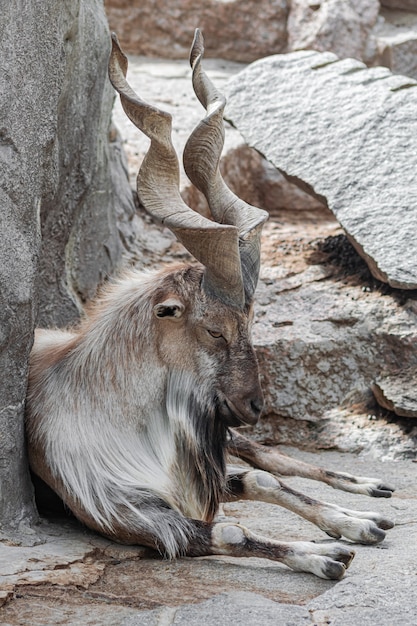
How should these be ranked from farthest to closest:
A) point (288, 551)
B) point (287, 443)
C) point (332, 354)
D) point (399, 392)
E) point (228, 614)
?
1. point (332, 354)
2. point (287, 443)
3. point (399, 392)
4. point (288, 551)
5. point (228, 614)

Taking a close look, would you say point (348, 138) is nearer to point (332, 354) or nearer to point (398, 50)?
point (332, 354)

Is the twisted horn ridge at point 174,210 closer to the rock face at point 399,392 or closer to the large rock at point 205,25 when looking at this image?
the rock face at point 399,392

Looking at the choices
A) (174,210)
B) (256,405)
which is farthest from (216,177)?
(256,405)

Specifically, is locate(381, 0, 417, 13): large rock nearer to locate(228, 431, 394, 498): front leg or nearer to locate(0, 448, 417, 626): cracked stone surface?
locate(228, 431, 394, 498): front leg

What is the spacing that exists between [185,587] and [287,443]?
7.93ft

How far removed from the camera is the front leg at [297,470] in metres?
5.06

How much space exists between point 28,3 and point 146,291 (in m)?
1.31

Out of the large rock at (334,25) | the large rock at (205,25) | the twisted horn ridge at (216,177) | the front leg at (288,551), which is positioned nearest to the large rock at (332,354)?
the twisted horn ridge at (216,177)

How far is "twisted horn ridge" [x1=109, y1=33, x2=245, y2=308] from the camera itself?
4.20 metres

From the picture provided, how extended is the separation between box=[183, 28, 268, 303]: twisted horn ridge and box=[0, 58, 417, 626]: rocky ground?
1.18m

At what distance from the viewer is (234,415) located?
431 centimetres

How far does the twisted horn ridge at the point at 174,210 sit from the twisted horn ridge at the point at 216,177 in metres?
0.17

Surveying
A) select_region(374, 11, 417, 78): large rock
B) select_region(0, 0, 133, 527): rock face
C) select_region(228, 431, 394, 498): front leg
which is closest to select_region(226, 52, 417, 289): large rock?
select_region(228, 431, 394, 498): front leg

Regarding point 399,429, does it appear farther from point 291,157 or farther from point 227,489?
point 291,157
